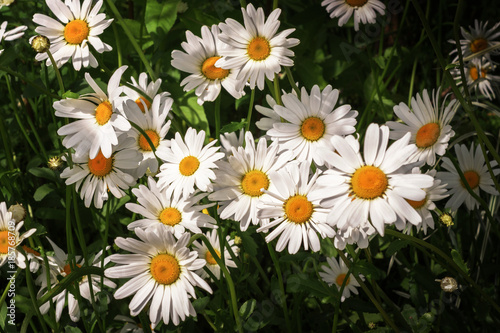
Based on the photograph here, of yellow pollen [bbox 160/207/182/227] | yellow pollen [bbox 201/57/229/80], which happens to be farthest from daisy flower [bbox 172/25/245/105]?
yellow pollen [bbox 160/207/182/227]

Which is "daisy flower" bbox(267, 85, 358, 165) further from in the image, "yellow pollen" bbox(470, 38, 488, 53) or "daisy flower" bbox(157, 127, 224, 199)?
"yellow pollen" bbox(470, 38, 488, 53)

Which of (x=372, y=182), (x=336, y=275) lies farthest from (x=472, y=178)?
(x=372, y=182)

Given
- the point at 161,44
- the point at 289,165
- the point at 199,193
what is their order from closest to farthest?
the point at 289,165 → the point at 199,193 → the point at 161,44

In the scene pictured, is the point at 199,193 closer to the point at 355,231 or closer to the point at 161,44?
the point at 355,231

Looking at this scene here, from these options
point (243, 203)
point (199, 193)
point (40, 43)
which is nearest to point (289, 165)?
point (243, 203)

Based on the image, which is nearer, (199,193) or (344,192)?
(344,192)
